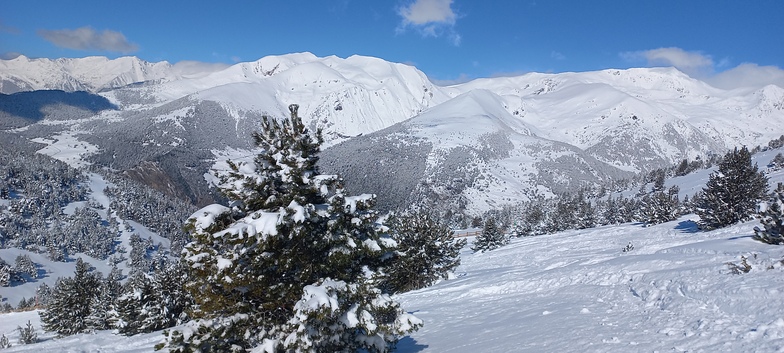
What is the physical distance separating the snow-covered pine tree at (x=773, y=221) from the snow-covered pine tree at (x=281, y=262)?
13.9 m

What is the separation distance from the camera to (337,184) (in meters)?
8.38

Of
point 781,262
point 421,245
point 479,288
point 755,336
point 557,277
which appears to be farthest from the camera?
point 421,245

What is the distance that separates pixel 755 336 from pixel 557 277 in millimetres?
8731

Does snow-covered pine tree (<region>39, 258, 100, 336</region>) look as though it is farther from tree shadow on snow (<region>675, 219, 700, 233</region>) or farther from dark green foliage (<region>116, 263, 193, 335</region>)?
tree shadow on snow (<region>675, 219, 700, 233</region>)

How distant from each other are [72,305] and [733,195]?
46.4m

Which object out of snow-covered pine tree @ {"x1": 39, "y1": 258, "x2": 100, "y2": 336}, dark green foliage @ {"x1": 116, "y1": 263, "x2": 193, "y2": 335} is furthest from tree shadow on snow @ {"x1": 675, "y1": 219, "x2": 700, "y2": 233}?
snow-covered pine tree @ {"x1": 39, "y1": 258, "x2": 100, "y2": 336}

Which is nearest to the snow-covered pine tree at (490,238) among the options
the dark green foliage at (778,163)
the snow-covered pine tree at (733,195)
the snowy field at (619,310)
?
the snow-covered pine tree at (733,195)

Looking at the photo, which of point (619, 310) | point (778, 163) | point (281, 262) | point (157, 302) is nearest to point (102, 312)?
point (157, 302)

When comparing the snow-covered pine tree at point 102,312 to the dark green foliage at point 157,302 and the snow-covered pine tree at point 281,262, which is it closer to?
the dark green foliage at point 157,302

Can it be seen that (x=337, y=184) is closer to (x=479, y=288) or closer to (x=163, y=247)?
(x=479, y=288)

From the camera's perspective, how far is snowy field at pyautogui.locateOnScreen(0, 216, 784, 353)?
7.24 meters

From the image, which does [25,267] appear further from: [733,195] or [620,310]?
[733,195]

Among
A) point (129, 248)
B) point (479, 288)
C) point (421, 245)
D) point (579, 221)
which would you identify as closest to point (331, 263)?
point (479, 288)

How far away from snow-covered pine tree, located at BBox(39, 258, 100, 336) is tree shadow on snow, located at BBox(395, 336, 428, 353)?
29229mm
